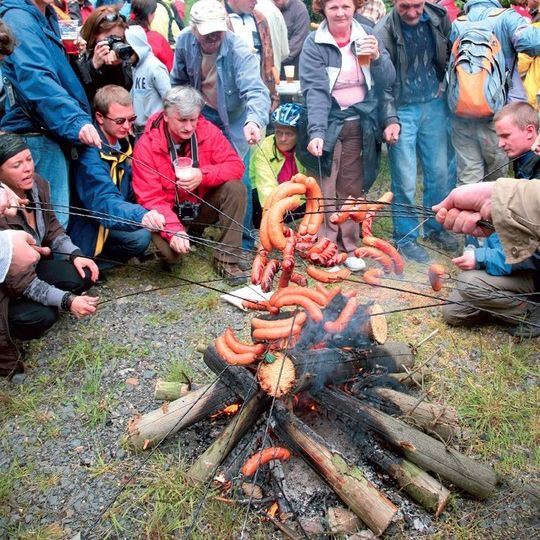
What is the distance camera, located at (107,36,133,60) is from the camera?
16.6 ft

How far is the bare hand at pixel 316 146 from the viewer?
521 centimetres

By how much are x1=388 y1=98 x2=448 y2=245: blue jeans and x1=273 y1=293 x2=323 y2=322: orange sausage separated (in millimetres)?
3075

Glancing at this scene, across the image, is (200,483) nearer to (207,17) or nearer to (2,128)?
(2,128)

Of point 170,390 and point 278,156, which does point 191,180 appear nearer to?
point 278,156

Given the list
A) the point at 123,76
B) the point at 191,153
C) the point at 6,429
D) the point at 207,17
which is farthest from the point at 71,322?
the point at 207,17

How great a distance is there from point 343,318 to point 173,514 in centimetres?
140

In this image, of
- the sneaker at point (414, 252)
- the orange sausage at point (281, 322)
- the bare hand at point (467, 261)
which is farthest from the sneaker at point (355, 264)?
the orange sausage at point (281, 322)

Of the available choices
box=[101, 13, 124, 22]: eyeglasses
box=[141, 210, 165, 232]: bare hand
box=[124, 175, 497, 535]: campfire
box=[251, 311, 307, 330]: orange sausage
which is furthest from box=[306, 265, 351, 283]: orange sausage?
box=[101, 13, 124, 22]: eyeglasses

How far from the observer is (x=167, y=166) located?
5137mm

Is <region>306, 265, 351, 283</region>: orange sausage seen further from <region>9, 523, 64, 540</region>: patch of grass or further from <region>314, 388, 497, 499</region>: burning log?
<region>9, 523, 64, 540</region>: patch of grass

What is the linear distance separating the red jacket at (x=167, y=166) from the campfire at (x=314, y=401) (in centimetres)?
202

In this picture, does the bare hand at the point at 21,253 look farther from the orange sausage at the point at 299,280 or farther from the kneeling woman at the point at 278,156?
the kneeling woman at the point at 278,156

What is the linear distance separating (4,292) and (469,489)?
339 centimetres

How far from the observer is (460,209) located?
112 inches
